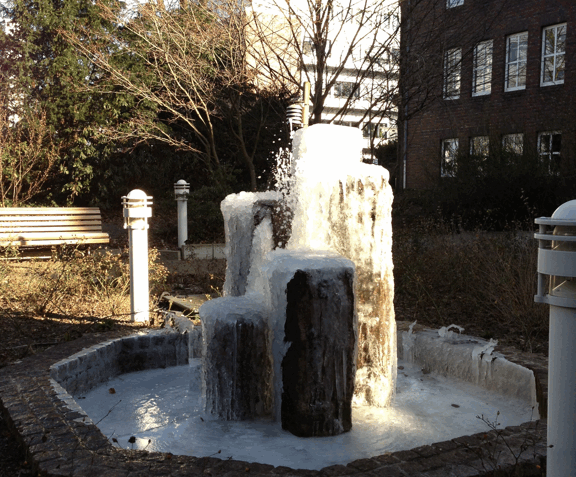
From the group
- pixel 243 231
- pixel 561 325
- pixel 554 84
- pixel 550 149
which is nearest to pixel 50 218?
pixel 243 231

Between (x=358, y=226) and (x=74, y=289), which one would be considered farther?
(x=74, y=289)

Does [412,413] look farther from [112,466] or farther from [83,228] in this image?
[83,228]

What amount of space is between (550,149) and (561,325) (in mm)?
14491

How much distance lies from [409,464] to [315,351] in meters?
0.93

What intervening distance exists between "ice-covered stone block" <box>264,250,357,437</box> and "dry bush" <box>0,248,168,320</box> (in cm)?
281

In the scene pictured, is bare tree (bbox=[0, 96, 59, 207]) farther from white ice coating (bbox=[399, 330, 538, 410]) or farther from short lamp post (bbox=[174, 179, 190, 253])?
white ice coating (bbox=[399, 330, 538, 410])

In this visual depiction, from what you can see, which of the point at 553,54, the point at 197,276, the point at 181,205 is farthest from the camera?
the point at 553,54

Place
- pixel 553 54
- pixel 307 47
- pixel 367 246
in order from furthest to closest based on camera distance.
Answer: pixel 553 54, pixel 307 47, pixel 367 246

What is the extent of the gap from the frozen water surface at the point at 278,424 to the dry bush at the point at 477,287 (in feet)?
4.33

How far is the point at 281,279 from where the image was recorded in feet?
10.9

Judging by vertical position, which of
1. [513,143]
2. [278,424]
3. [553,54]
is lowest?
[278,424]

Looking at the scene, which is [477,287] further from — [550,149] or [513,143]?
[513,143]

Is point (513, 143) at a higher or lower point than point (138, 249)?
higher

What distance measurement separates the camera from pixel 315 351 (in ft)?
10.5
